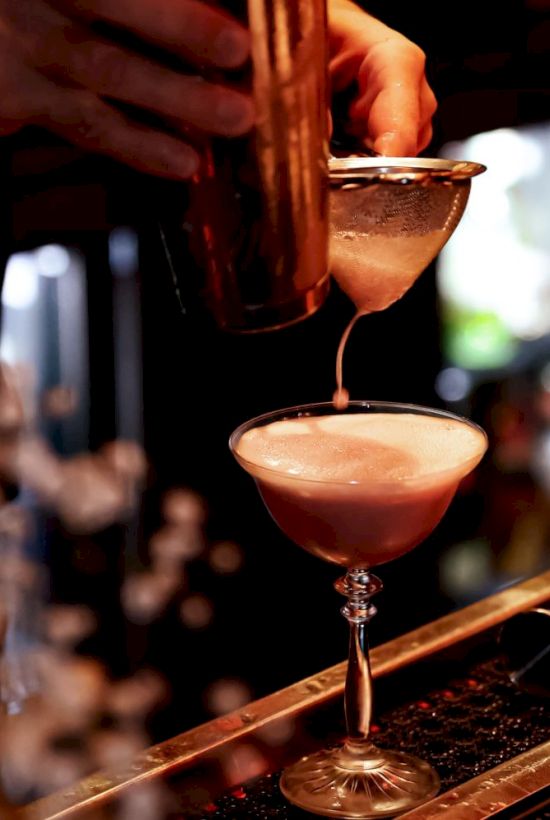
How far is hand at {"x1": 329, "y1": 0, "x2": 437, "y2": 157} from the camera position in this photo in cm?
121

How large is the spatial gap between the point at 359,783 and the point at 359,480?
0.35m

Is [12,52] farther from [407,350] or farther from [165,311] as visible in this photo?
[407,350]

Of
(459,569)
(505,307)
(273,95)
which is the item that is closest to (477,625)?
(273,95)

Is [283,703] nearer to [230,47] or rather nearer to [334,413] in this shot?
[334,413]

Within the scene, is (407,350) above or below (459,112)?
below

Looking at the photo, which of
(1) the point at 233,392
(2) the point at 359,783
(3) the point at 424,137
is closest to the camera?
(2) the point at 359,783

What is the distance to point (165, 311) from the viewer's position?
2852mm

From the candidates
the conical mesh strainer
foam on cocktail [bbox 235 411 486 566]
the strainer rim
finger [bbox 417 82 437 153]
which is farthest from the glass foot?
finger [bbox 417 82 437 153]

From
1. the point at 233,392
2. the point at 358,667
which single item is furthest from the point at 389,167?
the point at 233,392

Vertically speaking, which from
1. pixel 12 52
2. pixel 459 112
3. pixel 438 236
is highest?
pixel 459 112

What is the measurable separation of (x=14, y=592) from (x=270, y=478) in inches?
105

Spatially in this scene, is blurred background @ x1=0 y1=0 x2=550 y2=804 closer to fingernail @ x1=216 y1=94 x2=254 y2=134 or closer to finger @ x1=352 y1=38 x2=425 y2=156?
finger @ x1=352 y1=38 x2=425 y2=156

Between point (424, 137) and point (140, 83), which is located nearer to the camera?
point (140, 83)

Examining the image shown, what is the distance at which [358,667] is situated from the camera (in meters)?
1.14
